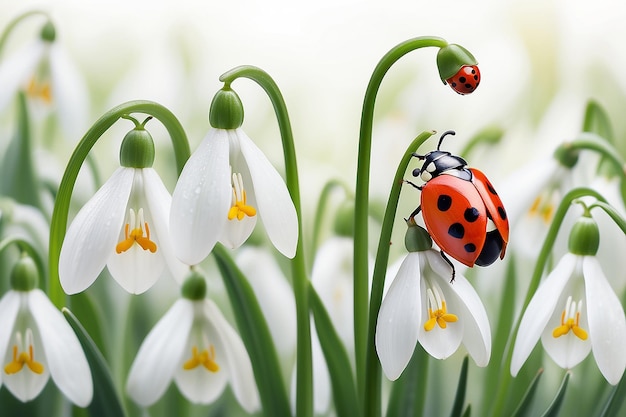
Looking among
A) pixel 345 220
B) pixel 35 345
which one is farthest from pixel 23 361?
pixel 345 220

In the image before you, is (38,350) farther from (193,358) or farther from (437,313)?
(437,313)

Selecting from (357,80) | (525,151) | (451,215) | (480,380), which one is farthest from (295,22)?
(451,215)

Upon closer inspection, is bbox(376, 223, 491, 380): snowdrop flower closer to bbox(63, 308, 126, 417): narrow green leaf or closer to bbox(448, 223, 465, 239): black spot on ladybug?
bbox(448, 223, 465, 239): black spot on ladybug

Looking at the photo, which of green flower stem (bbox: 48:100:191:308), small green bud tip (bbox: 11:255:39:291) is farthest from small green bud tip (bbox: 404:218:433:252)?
small green bud tip (bbox: 11:255:39:291)

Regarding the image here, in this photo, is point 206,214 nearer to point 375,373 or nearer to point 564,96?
point 375,373

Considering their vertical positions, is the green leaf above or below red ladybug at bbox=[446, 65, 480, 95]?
below
